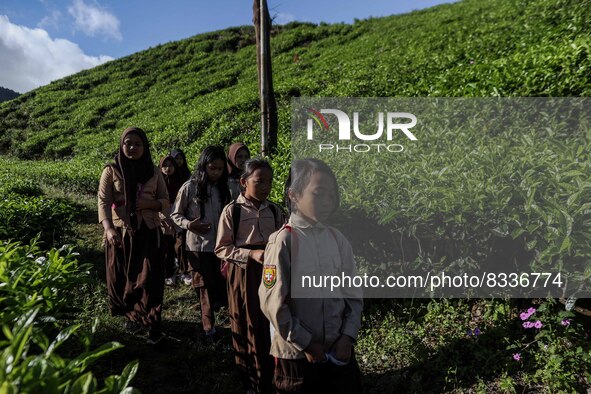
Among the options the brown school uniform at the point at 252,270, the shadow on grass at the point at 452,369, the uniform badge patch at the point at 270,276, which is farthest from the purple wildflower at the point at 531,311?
the uniform badge patch at the point at 270,276

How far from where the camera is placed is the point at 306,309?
219 cm

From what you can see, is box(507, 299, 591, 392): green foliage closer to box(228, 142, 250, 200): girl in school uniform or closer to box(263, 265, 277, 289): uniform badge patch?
box(263, 265, 277, 289): uniform badge patch

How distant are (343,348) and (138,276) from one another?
284 cm

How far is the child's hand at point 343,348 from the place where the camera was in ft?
7.02

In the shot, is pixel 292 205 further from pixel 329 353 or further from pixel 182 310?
pixel 182 310

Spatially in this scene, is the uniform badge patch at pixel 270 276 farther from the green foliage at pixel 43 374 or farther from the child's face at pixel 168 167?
the child's face at pixel 168 167

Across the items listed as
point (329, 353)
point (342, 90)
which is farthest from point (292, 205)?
point (342, 90)

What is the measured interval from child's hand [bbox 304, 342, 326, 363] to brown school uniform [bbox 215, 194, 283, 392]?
1.19 metres

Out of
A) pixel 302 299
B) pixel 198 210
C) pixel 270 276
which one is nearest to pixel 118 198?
pixel 198 210

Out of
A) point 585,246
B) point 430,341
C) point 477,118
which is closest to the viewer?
point 585,246

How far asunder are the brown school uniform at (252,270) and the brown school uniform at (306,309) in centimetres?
99

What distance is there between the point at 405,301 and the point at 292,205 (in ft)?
7.44

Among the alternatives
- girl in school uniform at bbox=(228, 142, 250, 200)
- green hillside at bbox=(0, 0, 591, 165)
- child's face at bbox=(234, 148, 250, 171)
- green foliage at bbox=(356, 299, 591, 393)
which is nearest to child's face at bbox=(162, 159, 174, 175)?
girl in school uniform at bbox=(228, 142, 250, 200)

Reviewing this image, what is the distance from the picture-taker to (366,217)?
3.99m
